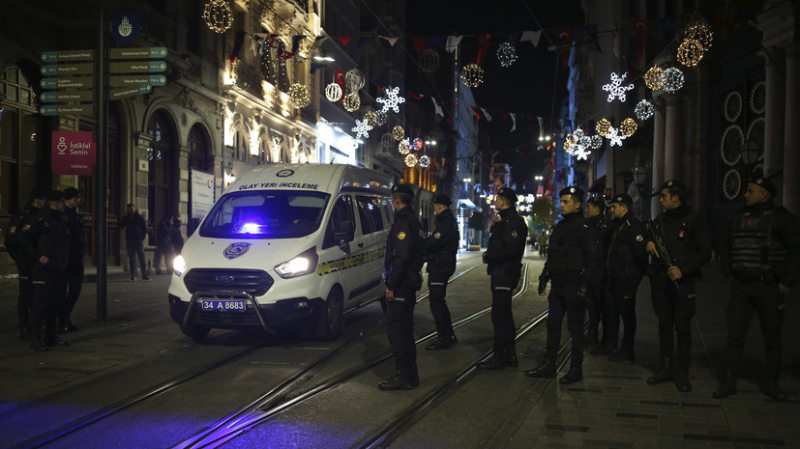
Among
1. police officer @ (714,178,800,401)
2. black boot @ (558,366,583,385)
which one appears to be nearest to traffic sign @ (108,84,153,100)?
black boot @ (558,366,583,385)

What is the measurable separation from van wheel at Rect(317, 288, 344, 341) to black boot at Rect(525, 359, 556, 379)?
280 centimetres

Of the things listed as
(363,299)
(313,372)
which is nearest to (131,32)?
(363,299)

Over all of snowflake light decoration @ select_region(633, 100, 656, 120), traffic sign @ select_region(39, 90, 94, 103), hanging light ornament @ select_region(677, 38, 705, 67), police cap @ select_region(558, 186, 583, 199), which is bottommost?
police cap @ select_region(558, 186, 583, 199)

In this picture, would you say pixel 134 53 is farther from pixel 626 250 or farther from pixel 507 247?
pixel 626 250

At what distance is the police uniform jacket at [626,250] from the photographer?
7.57m

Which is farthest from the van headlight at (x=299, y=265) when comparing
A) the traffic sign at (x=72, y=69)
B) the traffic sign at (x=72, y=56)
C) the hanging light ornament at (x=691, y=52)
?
the hanging light ornament at (x=691, y=52)

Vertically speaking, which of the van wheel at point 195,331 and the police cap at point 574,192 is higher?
the police cap at point 574,192

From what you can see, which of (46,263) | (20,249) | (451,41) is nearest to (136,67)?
(20,249)

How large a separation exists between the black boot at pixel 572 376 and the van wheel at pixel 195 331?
441 centimetres

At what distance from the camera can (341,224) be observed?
364 inches

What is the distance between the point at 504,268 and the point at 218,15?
9971 millimetres

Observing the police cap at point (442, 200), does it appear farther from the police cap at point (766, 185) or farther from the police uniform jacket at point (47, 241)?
the police uniform jacket at point (47, 241)

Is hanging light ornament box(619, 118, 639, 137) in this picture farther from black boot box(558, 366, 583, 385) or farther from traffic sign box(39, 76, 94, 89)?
black boot box(558, 366, 583, 385)

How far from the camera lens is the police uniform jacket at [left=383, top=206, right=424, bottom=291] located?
6316 mm
